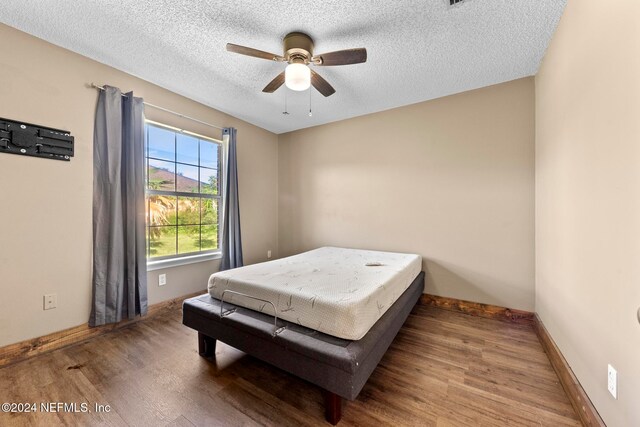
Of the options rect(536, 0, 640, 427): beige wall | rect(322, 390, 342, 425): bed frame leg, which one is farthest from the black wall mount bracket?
rect(536, 0, 640, 427): beige wall

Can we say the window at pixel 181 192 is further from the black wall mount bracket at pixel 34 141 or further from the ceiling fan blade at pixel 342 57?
the ceiling fan blade at pixel 342 57

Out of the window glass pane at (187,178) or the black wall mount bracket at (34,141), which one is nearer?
the black wall mount bracket at (34,141)

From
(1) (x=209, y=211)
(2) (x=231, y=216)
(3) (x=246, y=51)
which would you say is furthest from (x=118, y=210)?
(3) (x=246, y=51)

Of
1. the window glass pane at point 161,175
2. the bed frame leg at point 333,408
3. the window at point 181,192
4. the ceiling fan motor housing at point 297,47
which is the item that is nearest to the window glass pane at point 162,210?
the window at point 181,192

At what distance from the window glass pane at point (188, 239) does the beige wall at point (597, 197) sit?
3544mm

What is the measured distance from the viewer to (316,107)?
3.13m

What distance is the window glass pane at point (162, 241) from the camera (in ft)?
8.66

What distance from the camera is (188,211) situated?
3.00 metres

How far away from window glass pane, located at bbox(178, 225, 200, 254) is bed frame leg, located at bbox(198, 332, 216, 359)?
1.39 m

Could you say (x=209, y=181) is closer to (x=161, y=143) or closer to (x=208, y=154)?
(x=208, y=154)

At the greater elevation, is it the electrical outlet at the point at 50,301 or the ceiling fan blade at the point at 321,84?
the ceiling fan blade at the point at 321,84

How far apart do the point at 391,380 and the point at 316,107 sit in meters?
3.01

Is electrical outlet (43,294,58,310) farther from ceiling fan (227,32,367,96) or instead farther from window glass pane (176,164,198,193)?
ceiling fan (227,32,367,96)

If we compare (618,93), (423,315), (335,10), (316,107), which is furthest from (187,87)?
(423,315)
